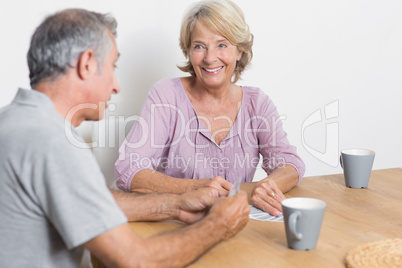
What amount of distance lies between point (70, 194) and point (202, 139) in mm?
1067

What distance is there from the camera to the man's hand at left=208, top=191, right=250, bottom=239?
1.10m

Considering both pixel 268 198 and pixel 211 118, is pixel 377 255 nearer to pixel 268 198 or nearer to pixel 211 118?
pixel 268 198

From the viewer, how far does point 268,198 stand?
4.51 feet

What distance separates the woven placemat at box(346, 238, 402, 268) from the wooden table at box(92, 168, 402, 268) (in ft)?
0.09

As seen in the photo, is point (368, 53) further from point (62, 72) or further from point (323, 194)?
point (62, 72)

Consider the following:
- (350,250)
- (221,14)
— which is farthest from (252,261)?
(221,14)

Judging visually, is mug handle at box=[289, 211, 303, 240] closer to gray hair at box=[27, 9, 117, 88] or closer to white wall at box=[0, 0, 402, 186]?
gray hair at box=[27, 9, 117, 88]

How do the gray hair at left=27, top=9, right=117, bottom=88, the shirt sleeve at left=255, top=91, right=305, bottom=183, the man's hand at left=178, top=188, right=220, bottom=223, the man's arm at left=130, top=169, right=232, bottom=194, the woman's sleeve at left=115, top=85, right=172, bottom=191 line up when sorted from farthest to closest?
the shirt sleeve at left=255, top=91, right=305, bottom=183 < the woman's sleeve at left=115, top=85, right=172, bottom=191 < the man's arm at left=130, top=169, right=232, bottom=194 < the man's hand at left=178, top=188, right=220, bottom=223 < the gray hair at left=27, top=9, right=117, bottom=88

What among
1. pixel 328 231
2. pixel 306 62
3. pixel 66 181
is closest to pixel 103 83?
pixel 66 181

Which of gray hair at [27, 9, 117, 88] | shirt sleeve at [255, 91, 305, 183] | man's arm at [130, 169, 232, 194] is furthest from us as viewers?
shirt sleeve at [255, 91, 305, 183]

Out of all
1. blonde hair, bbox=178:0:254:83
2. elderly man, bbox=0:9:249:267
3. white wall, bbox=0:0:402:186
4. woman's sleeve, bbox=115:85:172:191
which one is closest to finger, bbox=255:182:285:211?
elderly man, bbox=0:9:249:267

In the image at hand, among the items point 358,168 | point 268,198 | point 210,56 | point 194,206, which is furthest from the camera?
point 210,56

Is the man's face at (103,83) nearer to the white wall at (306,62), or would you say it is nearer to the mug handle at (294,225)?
the mug handle at (294,225)

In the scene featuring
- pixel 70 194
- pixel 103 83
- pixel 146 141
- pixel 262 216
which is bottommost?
pixel 262 216
